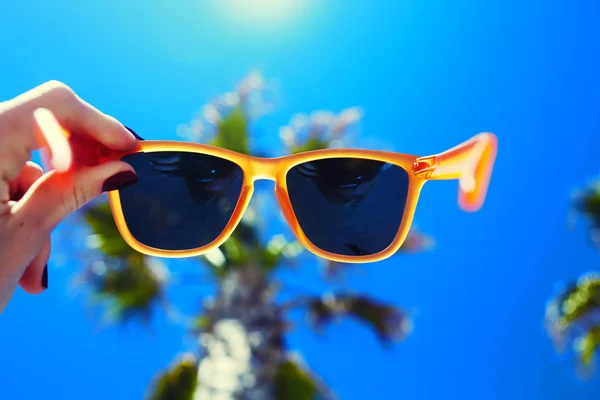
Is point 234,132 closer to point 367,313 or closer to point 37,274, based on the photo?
point 367,313

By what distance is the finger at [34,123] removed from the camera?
897mm

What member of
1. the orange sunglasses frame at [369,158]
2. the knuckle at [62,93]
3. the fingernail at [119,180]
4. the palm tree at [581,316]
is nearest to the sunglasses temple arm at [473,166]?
the orange sunglasses frame at [369,158]

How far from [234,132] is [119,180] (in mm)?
3304

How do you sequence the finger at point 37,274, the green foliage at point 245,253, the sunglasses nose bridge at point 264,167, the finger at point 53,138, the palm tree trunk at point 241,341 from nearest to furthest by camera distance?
the finger at point 53,138
the finger at point 37,274
the sunglasses nose bridge at point 264,167
the palm tree trunk at point 241,341
the green foliage at point 245,253

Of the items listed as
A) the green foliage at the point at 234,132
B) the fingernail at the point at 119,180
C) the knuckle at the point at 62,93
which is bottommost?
the fingernail at the point at 119,180

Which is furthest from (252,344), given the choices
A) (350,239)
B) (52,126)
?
(52,126)

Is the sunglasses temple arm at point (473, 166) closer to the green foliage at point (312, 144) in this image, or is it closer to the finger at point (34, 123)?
the finger at point (34, 123)

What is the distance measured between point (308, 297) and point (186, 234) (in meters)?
3.53

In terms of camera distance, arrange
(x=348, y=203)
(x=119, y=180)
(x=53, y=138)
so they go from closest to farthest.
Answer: (x=53, y=138) → (x=119, y=180) → (x=348, y=203)

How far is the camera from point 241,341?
13.6 feet

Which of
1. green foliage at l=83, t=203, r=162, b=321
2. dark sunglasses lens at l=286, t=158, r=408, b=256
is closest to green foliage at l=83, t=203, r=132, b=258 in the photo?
green foliage at l=83, t=203, r=162, b=321

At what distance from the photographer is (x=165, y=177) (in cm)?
136

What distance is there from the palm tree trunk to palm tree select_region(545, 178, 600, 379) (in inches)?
141

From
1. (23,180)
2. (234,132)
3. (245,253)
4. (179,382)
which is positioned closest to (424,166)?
(23,180)
